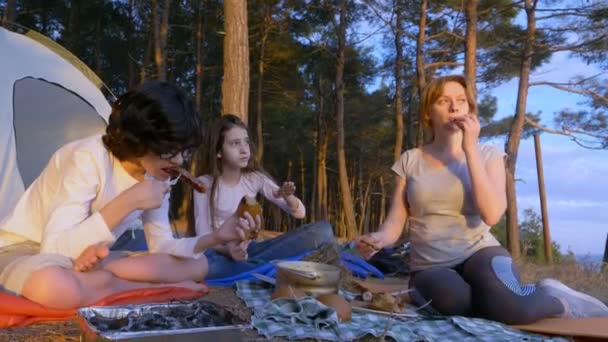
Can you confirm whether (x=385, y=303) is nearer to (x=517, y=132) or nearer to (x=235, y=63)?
(x=235, y=63)

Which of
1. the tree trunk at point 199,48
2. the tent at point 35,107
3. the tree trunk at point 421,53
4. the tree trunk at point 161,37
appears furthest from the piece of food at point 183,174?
the tree trunk at point 199,48

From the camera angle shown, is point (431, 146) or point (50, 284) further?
point (431, 146)

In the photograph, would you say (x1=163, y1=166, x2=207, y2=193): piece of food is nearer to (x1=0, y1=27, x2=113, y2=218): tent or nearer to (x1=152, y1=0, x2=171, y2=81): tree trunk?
(x1=0, y1=27, x2=113, y2=218): tent

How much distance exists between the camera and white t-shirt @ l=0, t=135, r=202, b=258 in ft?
5.86

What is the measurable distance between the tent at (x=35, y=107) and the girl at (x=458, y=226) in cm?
243

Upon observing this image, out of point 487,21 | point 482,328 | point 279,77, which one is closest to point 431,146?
point 482,328

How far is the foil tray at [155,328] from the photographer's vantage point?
4.22ft

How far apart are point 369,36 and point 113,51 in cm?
613

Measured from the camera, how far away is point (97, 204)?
1.99 m

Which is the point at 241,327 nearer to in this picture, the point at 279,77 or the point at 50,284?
the point at 50,284

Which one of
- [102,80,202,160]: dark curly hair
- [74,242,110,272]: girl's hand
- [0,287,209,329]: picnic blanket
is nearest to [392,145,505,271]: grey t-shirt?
[102,80,202,160]: dark curly hair

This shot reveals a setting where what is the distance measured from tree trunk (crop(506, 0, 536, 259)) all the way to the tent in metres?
5.81

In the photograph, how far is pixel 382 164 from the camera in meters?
16.9

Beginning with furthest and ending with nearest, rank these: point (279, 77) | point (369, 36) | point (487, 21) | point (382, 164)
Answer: point (382, 164) → point (279, 77) → point (369, 36) → point (487, 21)
